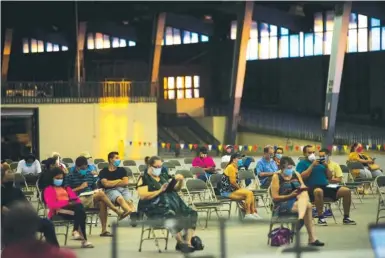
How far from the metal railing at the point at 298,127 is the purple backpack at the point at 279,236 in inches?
1171

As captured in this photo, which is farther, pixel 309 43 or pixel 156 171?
pixel 309 43

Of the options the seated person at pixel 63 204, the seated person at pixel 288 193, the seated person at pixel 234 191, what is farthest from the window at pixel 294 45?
the seated person at pixel 63 204

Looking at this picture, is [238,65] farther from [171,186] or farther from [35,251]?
[35,251]

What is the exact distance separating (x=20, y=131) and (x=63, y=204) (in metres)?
24.6

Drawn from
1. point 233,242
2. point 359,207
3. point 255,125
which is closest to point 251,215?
point 359,207

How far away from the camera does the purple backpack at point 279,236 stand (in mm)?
10047

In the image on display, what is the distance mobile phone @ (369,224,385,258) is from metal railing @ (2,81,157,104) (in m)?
30.0

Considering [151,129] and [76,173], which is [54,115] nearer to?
[151,129]

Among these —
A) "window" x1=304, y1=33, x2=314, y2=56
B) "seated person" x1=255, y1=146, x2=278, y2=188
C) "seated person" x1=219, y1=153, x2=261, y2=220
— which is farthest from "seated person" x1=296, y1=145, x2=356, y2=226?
"window" x1=304, y1=33, x2=314, y2=56

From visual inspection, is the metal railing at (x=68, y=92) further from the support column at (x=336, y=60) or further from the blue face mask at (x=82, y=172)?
the blue face mask at (x=82, y=172)

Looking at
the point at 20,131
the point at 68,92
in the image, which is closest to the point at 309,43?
the point at 68,92

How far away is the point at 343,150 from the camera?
38469mm

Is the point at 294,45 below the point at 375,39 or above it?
above

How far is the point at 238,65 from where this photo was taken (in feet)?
129
